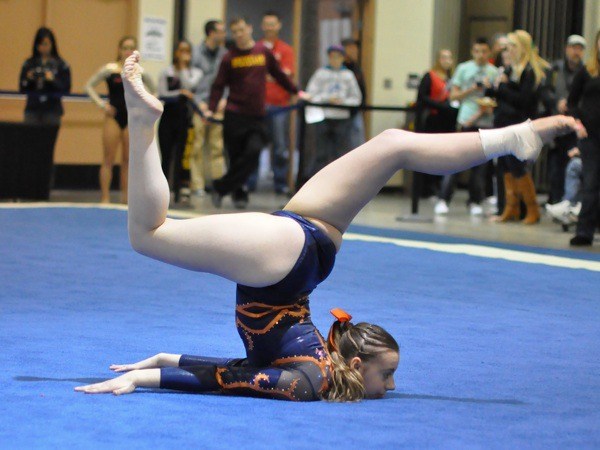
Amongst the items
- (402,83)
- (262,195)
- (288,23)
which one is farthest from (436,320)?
(288,23)

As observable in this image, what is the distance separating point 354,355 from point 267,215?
0.55 meters

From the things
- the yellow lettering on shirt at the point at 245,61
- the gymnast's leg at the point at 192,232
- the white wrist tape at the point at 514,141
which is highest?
the yellow lettering on shirt at the point at 245,61

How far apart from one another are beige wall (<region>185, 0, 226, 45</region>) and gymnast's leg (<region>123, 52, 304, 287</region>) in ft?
34.6

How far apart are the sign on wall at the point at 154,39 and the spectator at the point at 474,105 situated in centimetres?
375

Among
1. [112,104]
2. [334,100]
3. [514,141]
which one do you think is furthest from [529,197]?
[514,141]

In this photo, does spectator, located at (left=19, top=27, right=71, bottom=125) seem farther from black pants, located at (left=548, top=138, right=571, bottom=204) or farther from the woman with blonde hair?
black pants, located at (left=548, top=138, right=571, bottom=204)

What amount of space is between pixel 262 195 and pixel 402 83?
10.2 ft

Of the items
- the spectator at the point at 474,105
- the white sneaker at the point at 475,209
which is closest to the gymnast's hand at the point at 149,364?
the spectator at the point at 474,105

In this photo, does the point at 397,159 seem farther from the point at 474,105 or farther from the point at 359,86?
the point at 359,86

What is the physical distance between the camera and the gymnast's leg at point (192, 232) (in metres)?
3.82

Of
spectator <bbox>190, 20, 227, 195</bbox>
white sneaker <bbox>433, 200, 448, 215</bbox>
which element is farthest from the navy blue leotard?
spectator <bbox>190, 20, 227, 195</bbox>

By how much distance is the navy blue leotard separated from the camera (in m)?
3.71

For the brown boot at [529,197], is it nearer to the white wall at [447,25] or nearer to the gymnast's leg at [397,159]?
the white wall at [447,25]

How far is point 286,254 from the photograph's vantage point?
3834 mm
